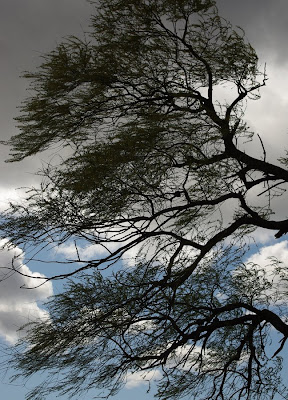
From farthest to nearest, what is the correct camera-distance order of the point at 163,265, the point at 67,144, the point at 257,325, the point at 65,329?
the point at 257,325, the point at 67,144, the point at 163,265, the point at 65,329

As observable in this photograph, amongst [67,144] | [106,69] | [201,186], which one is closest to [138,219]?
[201,186]

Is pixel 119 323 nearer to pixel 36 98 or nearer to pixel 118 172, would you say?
pixel 118 172

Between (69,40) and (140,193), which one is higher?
(69,40)

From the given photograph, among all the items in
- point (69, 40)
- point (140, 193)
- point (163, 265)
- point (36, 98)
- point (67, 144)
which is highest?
point (69, 40)

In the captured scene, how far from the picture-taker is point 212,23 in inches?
290

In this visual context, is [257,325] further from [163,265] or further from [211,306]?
[163,265]

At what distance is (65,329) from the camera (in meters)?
6.10

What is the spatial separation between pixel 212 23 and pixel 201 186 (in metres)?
2.07

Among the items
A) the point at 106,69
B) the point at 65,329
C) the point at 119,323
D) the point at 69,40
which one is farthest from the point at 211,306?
the point at 69,40

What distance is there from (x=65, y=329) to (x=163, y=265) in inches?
48.6

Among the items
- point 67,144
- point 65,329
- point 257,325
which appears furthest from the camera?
point 257,325

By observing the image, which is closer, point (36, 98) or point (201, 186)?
point (201, 186)

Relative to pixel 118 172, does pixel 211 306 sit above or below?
below

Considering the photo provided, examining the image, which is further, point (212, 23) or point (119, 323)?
point (212, 23)
